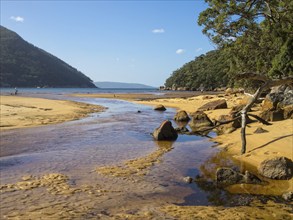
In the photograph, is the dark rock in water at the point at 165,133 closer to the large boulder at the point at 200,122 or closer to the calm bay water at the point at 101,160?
the calm bay water at the point at 101,160

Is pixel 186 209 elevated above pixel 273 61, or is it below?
below

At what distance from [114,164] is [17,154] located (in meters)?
5.44

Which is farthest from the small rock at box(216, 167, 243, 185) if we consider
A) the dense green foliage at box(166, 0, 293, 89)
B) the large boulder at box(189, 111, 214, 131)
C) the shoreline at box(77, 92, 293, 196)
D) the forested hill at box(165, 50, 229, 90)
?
the forested hill at box(165, 50, 229, 90)

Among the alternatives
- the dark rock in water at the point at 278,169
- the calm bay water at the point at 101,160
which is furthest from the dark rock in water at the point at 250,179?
the calm bay water at the point at 101,160

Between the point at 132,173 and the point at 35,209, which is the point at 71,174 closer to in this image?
the point at 132,173

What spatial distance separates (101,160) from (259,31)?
381 inches

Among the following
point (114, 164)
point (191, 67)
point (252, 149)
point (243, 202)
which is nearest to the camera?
point (243, 202)

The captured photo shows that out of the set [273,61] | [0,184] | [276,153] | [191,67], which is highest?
[191,67]

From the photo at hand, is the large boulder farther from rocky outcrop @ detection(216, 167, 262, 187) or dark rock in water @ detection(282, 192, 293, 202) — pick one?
dark rock in water @ detection(282, 192, 293, 202)

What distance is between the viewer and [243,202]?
31.6ft

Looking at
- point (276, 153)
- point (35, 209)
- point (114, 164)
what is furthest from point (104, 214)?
point (276, 153)

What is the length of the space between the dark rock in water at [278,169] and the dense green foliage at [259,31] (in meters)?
4.47

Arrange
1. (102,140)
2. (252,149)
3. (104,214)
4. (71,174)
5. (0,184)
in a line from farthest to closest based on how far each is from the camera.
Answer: (102,140)
(252,149)
(71,174)
(0,184)
(104,214)

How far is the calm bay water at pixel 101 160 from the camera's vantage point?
1007cm
